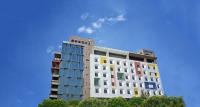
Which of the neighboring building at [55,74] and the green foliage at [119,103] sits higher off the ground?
the neighboring building at [55,74]

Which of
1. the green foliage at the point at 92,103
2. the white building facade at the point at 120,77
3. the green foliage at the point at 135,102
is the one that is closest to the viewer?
the green foliage at the point at 92,103

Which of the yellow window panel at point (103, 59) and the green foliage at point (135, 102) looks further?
the yellow window panel at point (103, 59)

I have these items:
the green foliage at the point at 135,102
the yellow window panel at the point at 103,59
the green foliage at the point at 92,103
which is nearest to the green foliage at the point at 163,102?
the green foliage at the point at 135,102

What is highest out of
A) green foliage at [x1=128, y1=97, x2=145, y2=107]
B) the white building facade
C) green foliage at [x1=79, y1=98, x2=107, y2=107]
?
the white building facade

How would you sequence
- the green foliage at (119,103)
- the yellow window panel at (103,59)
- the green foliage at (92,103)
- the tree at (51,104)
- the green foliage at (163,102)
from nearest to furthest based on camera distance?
the green foliage at (92,103) → the green foliage at (119,103) → the green foliage at (163,102) → the tree at (51,104) → the yellow window panel at (103,59)

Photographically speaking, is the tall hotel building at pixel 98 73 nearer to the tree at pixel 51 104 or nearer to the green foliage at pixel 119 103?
the tree at pixel 51 104

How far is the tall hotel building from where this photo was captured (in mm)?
95688

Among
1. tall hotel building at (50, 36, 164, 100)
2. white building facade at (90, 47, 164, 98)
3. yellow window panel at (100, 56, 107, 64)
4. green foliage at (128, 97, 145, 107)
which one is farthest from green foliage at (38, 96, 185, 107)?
yellow window panel at (100, 56, 107, 64)

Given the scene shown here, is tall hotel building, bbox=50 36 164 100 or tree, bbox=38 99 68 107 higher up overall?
tall hotel building, bbox=50 36 164 100

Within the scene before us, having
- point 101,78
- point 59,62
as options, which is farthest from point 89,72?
point 59,62

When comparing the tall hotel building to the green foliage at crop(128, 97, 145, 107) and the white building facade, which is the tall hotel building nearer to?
the white building facade

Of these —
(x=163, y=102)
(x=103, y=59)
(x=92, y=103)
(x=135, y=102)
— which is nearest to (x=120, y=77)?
(x=103, y=59)

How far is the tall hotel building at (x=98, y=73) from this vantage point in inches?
3767

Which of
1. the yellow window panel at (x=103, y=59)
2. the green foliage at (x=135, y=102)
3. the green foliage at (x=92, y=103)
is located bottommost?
the green foliage at (x=92, y=103)
